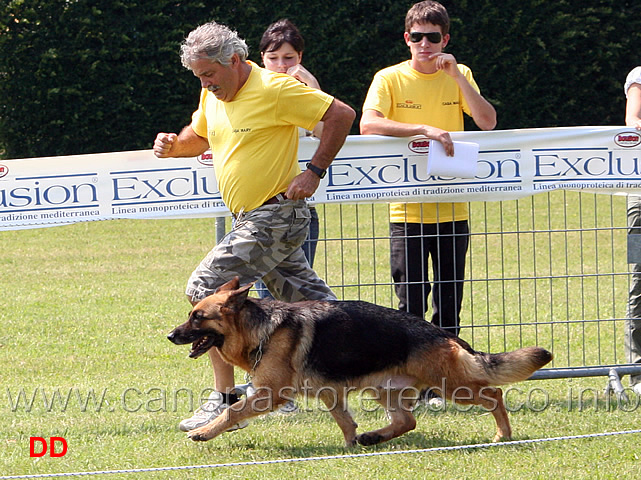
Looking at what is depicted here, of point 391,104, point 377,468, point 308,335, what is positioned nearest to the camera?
point 377,468

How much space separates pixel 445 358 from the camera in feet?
16.1

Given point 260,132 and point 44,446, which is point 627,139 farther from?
point 44,446

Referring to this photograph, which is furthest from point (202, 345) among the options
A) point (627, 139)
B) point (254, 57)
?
point (254, 57)

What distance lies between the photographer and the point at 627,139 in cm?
577

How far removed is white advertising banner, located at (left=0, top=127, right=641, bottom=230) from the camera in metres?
5.47

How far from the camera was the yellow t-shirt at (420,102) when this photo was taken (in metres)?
5.86

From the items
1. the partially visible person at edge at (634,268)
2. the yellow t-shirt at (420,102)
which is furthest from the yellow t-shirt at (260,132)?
the partially visible person at edge at (634,268)

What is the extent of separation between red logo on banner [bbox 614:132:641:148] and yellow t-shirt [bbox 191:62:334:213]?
6.23 ft

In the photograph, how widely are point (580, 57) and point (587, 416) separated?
62.0 feet

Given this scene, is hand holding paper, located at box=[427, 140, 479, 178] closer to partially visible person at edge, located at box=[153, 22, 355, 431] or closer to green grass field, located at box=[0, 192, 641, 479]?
green grass field, located at box=[0, 192, 641, 479]

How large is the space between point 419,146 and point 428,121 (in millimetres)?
324

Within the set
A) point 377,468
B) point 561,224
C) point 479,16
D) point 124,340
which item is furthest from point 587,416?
point 479,16

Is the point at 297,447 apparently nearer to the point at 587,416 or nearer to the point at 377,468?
the point at 377,468

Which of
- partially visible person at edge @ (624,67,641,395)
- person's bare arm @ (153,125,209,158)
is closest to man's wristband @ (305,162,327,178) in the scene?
person's bare arm @ (153,125,209,158)
